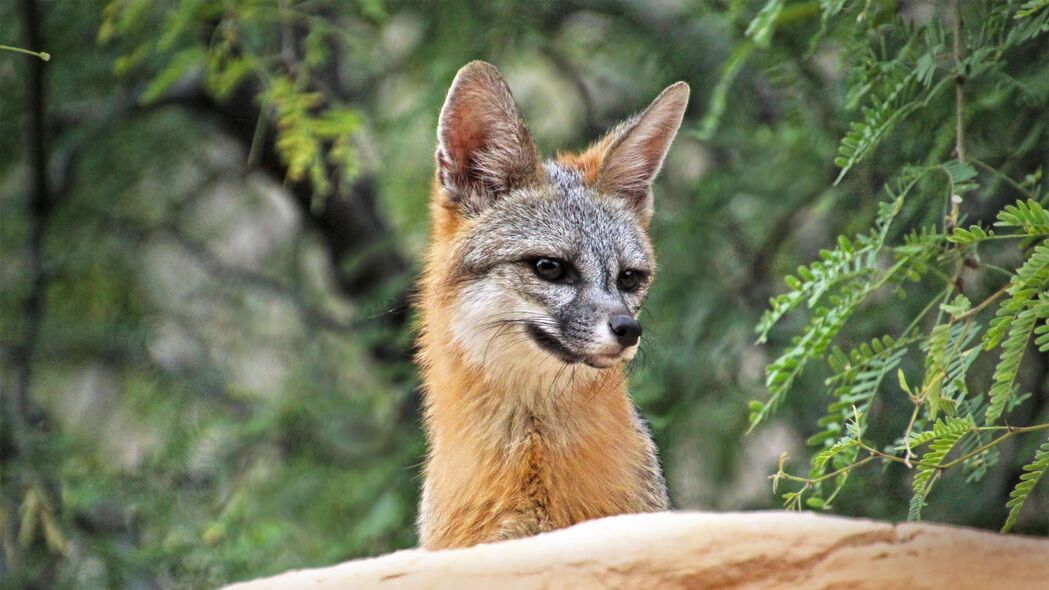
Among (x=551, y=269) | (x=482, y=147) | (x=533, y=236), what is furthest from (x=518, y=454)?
(x=482, y=147)

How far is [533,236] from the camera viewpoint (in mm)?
5422

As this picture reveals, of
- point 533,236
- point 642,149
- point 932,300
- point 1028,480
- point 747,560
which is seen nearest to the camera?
point 747,560

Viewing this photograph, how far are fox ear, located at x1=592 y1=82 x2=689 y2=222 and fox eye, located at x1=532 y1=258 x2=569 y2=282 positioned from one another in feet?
1.96

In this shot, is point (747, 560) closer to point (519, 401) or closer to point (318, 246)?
point (519, 401)

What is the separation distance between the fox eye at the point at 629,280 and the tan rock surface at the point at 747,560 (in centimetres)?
212

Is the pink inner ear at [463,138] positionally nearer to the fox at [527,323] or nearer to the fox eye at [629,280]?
the fox at [527,323]

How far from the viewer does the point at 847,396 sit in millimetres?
4273

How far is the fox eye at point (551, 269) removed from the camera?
5.31 m

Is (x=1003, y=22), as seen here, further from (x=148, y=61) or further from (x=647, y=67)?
(x=148, y=61)

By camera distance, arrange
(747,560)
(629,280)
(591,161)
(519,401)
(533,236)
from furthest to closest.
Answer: (591,161)
(629,280)
(533,236)
(519,401)
(747,560)

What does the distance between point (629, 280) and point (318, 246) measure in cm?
608

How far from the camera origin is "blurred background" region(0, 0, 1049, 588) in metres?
7.23

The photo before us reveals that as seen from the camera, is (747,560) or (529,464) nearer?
(747,560)

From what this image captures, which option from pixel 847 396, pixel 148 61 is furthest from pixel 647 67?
pixel 847 396
